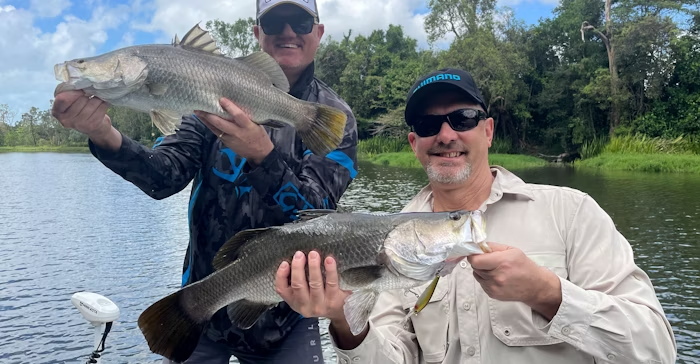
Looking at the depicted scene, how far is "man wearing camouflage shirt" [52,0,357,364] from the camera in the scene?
294 cm

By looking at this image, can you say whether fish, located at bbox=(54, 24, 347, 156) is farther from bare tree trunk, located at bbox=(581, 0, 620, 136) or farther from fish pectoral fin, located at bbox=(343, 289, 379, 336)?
bare tree trunk, located at bbox=(581, 0, 620, 136)

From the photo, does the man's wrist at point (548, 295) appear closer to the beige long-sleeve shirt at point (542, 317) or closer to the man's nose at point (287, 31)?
the beige long-sleeve shirt at point (542, 317)

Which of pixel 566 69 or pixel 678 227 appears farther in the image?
pixel 566 69

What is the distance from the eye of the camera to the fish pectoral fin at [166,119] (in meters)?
2.71

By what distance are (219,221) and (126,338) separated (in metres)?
6.91

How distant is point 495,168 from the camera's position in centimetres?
329

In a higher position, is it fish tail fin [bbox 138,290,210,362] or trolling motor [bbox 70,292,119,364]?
fish tail fin [bbox 138,290,210,362]

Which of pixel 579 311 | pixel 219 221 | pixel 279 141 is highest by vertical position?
pixel 279 141

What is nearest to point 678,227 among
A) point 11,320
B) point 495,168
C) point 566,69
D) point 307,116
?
point 495,168

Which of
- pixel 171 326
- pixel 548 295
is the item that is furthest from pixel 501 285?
pixel 171 326

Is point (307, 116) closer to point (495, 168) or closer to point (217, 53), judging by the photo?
point (217, 53)

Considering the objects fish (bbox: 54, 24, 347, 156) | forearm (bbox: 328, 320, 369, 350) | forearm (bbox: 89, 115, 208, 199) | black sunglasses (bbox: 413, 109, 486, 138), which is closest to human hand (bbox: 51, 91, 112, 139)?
fish (bbox: 54, 24, 347, 156)

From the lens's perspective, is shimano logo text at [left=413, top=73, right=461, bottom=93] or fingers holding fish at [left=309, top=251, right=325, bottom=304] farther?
shimano logo text at [left=413, top=73, right=461, bottom=93]

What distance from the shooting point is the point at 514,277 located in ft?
7.19
